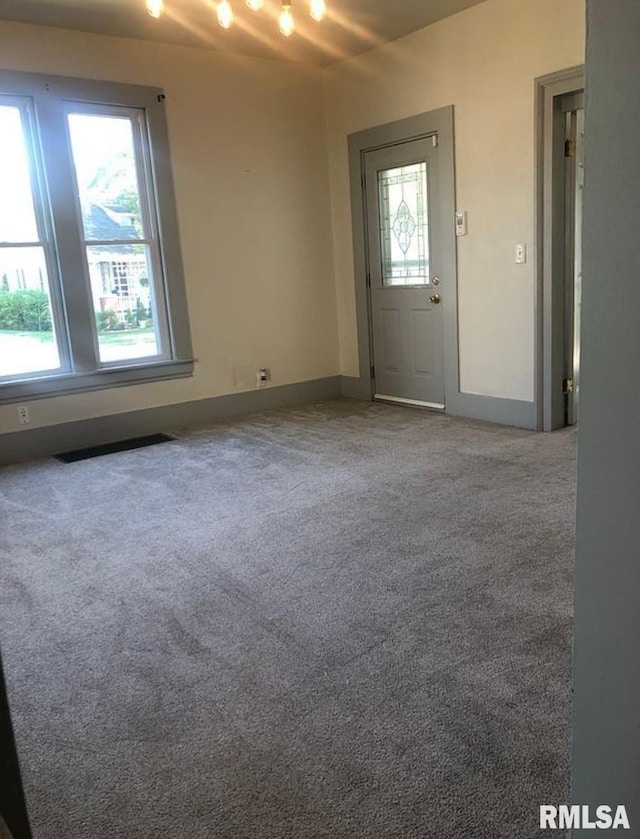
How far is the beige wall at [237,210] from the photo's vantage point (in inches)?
185

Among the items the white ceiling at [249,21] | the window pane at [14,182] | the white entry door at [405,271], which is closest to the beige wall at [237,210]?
the white ceiling at [249,21]

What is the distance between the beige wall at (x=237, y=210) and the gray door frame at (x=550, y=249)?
6.98 ft

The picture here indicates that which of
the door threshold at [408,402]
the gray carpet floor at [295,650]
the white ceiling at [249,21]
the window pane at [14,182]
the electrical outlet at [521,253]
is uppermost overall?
the white ceiling at [249,21]

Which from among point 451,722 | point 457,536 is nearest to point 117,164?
point 457,536

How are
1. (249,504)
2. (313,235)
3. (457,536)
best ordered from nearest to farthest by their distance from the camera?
1. (457,536)
2. (249,504)
3. (313,235)

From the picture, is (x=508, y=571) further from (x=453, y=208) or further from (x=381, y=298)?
(x=381, y=298)

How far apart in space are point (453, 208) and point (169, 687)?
389cm

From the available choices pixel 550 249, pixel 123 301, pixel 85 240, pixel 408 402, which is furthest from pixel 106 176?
pixel 550 249

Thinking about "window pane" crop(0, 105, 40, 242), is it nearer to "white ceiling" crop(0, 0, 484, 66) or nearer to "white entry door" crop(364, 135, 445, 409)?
"white ceiling" crop(0, 0, 484, 66)

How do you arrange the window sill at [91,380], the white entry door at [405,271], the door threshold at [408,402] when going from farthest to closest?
1. the door threshold at [408,402]
2. the white entry door at [405,271]
3. the window sill at [91,380]

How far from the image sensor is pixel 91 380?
475cm

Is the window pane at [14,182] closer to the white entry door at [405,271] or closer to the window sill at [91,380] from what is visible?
the window sill at [91,380]

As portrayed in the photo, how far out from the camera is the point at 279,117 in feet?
17.7

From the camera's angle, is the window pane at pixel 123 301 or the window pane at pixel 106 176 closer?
the window pane at pixel 106 176
